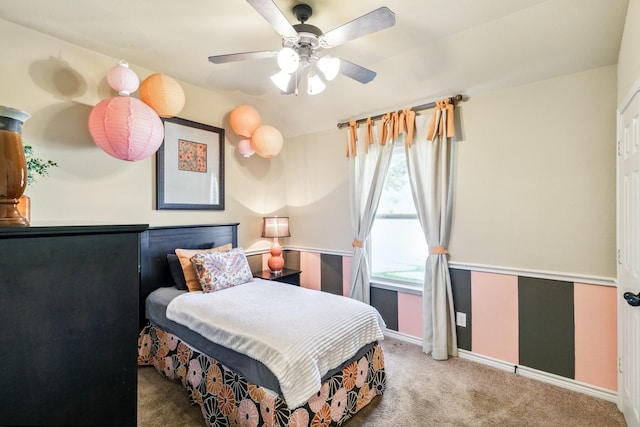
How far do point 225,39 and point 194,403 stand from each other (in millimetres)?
2749

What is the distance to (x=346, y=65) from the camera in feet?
6.44

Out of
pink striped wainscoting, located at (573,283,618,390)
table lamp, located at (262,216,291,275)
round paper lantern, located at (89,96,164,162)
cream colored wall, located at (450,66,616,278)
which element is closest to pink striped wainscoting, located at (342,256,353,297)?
table lamp, located at (262,216,291,275)

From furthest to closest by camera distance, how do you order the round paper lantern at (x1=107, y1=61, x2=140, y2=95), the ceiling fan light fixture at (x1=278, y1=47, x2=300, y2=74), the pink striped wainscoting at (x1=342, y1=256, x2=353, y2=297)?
the pink striped wainscoting at (x1=342, y1=256, x2=353, y2=297) < the round paper lantern at (x1=107, y1=61, x2=140, y2=95) < the ceiling fan light fixture at (x1=278, y1=47, x2=300, y2=74)

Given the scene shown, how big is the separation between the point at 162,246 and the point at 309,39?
2.26m

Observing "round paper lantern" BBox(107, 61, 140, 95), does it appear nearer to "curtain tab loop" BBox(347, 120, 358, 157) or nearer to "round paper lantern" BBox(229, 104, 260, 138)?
"round paper lantern" BBox(229, 104, 260, 138)

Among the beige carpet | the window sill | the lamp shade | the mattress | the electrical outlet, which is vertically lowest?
the beige carpet

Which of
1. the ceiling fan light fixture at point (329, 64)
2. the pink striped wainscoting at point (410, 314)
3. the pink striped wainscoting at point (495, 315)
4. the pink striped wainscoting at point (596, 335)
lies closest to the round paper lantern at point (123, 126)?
the ceiling fan light fixture at point (329, 64)

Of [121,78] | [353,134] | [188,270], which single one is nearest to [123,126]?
[121,78]

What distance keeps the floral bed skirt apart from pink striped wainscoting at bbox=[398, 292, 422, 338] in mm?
950

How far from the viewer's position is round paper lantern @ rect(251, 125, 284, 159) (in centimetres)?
309

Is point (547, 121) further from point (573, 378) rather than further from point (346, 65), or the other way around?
point (573, 378)

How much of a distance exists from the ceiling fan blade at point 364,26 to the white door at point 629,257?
1.37 meters

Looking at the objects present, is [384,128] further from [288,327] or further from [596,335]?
[596,335]

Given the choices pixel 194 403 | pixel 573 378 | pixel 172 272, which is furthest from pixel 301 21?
pixel 573 378
